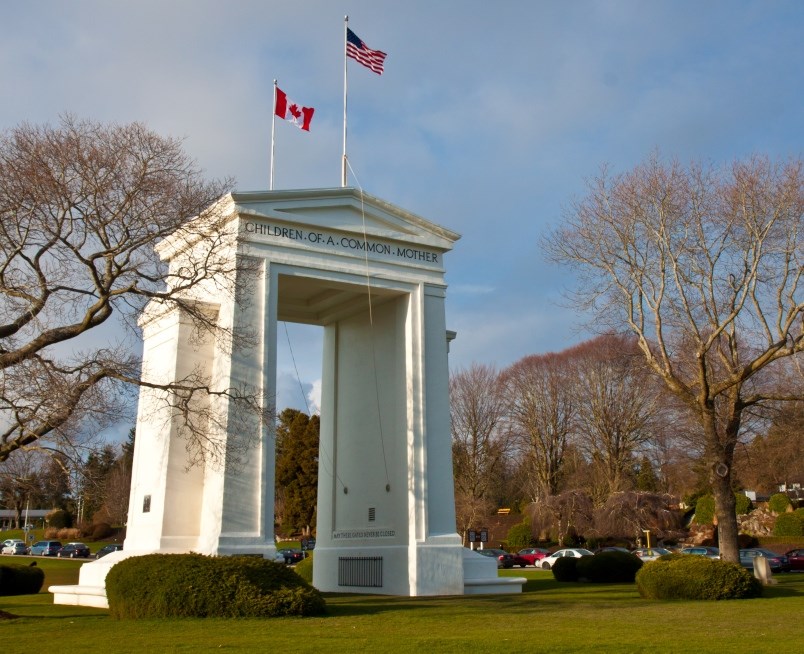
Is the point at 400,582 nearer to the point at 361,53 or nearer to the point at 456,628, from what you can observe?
the point at 456,628

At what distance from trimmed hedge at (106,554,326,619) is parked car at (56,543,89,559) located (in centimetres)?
4543

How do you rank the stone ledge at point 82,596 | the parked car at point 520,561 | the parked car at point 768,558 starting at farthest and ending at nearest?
the parked car at point 520,561 → the parked car at point 768,558 → the stone ledge at point 82,596

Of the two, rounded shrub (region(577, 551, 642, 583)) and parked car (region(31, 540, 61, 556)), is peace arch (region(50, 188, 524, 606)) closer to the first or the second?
rounded shrub (region(577, 551, 642, 583))

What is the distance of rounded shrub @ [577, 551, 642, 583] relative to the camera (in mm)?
29547

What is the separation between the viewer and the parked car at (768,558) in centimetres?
3872

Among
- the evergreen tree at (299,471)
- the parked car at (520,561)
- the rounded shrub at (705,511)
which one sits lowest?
the parked car at (520,561)

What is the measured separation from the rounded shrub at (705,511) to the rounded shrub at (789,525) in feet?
15.0

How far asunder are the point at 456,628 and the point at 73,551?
50963mm

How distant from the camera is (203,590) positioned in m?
15.9

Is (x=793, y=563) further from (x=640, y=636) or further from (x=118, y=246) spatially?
(x=118, y=246)

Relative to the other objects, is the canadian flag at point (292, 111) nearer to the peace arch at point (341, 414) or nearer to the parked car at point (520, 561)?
the peace arch at point (341, 414)

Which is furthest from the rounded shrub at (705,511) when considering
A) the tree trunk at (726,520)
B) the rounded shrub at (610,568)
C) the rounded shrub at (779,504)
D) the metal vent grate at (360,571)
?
the metal vent grate at (360,571)

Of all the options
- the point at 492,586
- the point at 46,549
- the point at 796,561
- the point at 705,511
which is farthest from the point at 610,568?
the point at 46,549

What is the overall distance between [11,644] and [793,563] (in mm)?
42166
